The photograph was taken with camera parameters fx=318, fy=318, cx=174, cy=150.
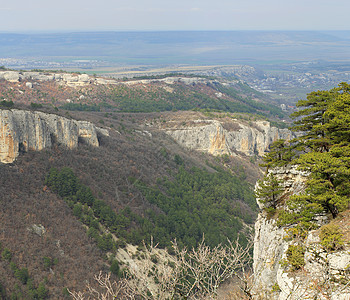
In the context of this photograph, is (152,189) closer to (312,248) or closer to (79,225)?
(79,225)

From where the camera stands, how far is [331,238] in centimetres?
1198

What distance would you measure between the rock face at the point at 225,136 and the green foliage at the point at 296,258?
204 feet

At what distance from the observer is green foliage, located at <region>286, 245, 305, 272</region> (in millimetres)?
12725

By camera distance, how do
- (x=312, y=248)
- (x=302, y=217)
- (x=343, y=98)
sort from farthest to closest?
(x=343, y=98), (x=302, y=217), (x=312, y=248)

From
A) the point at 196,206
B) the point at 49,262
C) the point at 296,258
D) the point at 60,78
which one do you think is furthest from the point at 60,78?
the point at 296,258

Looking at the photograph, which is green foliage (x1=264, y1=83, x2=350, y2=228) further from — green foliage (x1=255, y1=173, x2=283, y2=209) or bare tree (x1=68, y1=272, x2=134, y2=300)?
bare tree (x1=68, y1=272, x2=134, y2=300)

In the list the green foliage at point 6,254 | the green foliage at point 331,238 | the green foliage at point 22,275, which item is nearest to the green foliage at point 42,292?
the green foliage at point 22,275

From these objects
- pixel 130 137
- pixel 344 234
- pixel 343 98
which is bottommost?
pixel 130 137

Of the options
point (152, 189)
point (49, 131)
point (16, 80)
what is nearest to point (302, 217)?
point (152, 189)

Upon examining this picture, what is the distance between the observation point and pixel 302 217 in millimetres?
Result: 15758

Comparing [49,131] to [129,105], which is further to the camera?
[129,105]

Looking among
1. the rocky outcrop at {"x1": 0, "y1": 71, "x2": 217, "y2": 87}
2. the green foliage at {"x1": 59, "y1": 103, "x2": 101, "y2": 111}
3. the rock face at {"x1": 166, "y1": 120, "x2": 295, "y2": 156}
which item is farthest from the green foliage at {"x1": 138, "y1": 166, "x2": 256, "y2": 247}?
the rocky outcrop at {"x1": 0, "y1": 71, "x2": 217, "y2": 87}

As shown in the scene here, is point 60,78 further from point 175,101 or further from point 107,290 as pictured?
point 107,290

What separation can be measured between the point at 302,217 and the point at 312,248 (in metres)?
3.53
